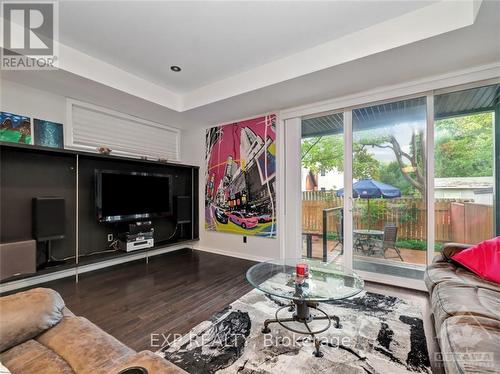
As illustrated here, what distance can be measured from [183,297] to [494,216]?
3416 mm

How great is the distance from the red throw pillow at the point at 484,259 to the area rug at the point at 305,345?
0.60 meters

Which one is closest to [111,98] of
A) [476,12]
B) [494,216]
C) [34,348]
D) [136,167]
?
[136,167]

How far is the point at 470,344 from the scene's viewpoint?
3.43 ft

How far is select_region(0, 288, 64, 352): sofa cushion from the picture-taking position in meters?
0.92

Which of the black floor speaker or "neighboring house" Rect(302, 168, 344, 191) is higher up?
"neighboring house" Rect(302, 168, 344, 191)

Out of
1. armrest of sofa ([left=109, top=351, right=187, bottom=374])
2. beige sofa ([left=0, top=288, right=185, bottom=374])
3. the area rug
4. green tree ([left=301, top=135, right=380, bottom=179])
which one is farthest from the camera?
green tree ([left=301, top=135, right=380, bottom=179])

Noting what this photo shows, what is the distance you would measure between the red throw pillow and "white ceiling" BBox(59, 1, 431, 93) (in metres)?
2.05

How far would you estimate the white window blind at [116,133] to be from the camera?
3195 mm

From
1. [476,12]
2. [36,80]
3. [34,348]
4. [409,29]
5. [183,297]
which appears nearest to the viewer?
[34,348]

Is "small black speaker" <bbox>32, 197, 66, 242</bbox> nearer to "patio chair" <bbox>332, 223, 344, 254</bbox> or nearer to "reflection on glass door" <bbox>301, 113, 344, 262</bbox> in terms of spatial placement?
"reflection on glass door" <bbox>301, 113, 344, 262</bbox>

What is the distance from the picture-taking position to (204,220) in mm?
4477

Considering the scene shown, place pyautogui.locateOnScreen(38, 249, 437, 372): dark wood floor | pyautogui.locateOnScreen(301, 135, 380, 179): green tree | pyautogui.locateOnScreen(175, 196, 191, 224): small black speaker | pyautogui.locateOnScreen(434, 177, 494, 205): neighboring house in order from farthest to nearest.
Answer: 1. pyautogui.locateOnScreen(175, 196, 191, 224): small black speaker
2. pyautogui.locateOnScreen(301, 135, 380, 179): green tree
3. pyautogui.locateOnScreen(434, 177, 494, 205): neighboring house
4. pyautogui.locateOnScreen(38, 249, 437, 372): dark wood floor

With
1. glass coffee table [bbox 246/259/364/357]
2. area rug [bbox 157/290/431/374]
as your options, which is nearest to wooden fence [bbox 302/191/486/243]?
area rug [bbox 157/290/431/374]

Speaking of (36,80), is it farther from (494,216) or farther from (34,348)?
(494,216)
